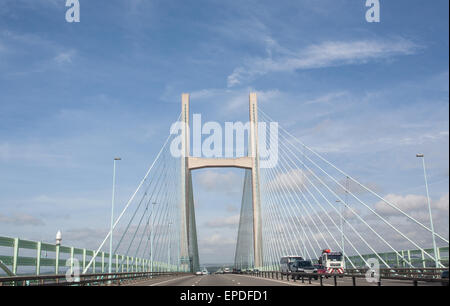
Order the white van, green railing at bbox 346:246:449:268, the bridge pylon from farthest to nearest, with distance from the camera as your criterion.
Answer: the bridge pylon < the white van < green railing at bbox 346:246:449:268

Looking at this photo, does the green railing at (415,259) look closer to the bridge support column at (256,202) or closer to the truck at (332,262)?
the truck at (332,262)

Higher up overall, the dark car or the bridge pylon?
the bridge pylon

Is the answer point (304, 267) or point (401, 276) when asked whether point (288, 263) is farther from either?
point (401, 276)

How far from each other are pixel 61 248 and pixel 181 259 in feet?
128

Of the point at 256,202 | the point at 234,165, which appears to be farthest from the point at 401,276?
the point at 234,165

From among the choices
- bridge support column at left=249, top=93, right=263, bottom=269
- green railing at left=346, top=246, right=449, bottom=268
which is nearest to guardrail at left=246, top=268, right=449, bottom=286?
green railing at left=346, top=246, right=449, bottom=268

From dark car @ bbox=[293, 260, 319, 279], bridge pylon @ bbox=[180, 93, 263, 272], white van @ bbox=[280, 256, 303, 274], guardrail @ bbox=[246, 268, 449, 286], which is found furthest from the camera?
bridge pylon @ bbox=[180, 93, 263, 272]

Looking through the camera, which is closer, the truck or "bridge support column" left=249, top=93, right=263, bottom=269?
the truck

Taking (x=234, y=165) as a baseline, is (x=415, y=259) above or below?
below

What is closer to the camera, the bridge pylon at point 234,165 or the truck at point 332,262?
the truck at point 332,262

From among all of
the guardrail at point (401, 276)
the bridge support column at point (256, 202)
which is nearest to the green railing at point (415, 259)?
the guardrail at point (401, 276)

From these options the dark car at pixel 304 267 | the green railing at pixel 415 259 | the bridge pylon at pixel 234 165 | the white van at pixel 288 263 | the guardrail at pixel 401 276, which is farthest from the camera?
the bridge pylon at pixel 234 165

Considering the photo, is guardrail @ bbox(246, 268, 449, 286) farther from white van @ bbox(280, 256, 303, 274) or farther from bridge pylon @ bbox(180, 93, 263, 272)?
bridge pylon @ bbox(180, 93, 263, 272)
